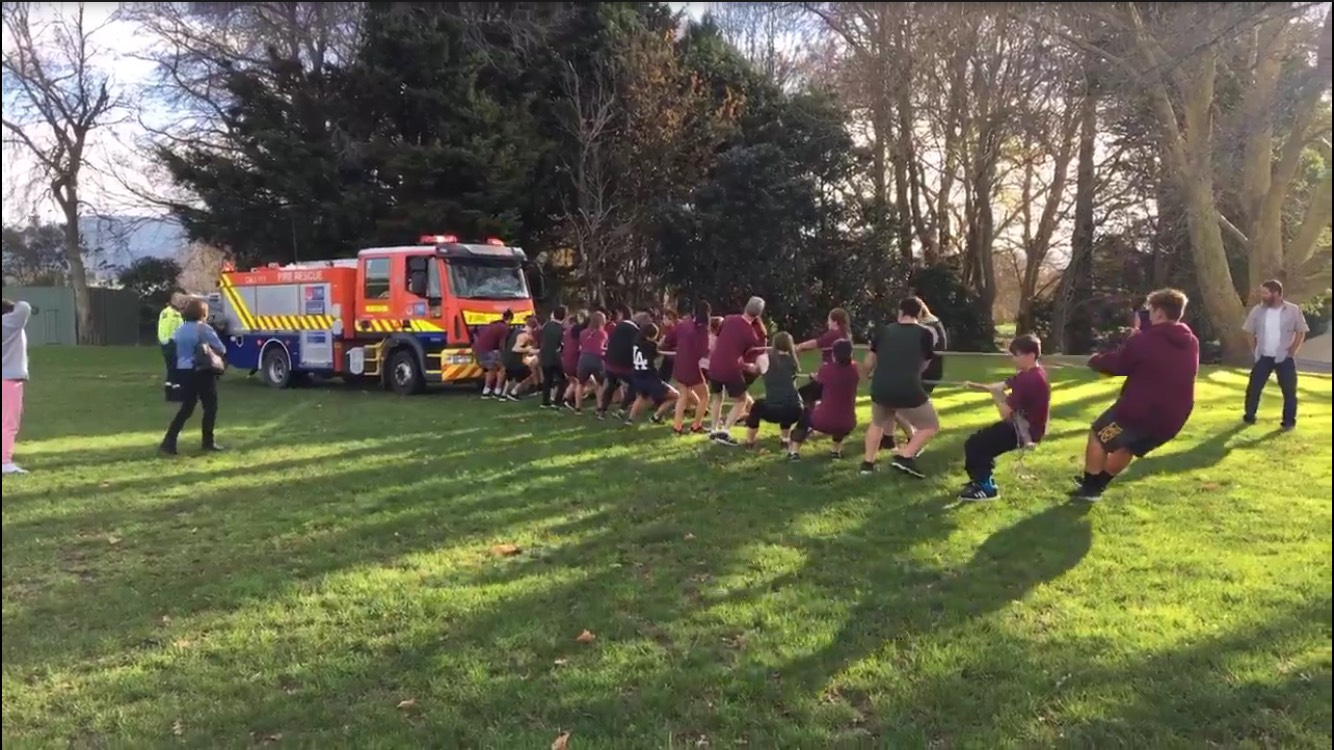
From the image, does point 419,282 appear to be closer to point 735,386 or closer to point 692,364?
point 692,364

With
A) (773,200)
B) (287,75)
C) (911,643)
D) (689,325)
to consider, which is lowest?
(911,643)

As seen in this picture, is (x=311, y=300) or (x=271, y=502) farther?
(x=311, y=300)

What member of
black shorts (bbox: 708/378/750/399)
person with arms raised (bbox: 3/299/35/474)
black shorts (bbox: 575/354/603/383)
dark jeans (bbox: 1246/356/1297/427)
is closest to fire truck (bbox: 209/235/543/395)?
black shorts (bbox: 575/354/603/383)

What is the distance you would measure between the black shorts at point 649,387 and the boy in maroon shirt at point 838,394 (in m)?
3.31

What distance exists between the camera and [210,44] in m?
27.9

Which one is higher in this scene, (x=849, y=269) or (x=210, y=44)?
(x=210, y=44)

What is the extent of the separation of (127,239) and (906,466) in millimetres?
34625

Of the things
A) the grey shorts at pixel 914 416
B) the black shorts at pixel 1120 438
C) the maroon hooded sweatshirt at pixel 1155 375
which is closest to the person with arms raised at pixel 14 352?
the grey shorts at pixel 914 416

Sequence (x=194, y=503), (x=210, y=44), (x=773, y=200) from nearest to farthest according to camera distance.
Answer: (x=194, y=503)
(x=773, y=200)
(x=210, y=44)

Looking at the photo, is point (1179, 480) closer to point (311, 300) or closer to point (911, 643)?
point (911, 643)

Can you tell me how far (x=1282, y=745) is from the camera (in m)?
3.45

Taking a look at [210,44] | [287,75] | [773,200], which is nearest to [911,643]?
[773,200]

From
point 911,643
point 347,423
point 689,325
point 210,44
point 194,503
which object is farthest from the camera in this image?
point 210,44

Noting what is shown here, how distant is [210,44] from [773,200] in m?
17.0
